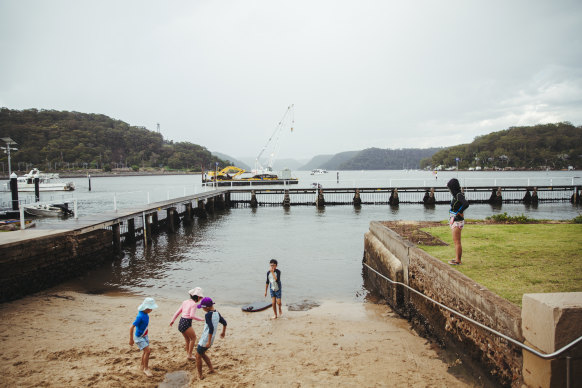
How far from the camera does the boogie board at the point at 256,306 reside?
9.80 metres

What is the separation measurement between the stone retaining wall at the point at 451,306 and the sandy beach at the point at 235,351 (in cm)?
42

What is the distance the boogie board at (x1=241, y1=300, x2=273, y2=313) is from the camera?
32.2 ft

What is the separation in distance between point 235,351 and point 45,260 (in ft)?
27.7

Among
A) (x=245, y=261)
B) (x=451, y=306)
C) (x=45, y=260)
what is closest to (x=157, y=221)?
(x=245, y=261)

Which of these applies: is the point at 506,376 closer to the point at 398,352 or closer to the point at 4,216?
the point at 398,352

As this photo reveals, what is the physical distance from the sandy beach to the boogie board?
230 millimetres

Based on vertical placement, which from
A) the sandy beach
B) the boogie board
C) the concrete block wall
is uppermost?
the concrete block wall

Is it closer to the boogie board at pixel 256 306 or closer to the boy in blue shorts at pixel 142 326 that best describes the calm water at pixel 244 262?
the boogie board at pixel 256 306

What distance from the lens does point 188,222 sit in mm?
28359

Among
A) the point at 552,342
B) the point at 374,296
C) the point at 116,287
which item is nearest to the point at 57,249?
the point at 116,287

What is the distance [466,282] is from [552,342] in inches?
88.2

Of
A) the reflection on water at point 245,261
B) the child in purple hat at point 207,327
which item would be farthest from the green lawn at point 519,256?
→ the child in purple hat at point 207,327

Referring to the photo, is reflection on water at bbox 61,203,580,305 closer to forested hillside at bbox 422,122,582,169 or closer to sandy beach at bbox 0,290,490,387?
sandy beach at bbox 0,290,490,387

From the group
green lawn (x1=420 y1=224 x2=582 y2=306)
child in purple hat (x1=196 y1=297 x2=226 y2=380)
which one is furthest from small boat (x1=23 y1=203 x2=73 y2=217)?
A: green lawn (x1=420 y1=224 x2=582 y2=306)
